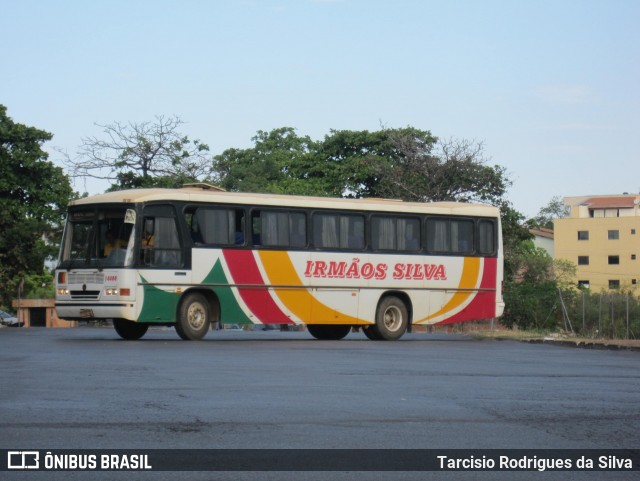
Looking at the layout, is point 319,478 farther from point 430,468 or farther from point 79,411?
point 79,411

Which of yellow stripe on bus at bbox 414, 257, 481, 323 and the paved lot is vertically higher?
yellow stripe on bus at bbox 414, 257, 481, 323

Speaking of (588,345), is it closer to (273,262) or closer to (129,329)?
(273,262)

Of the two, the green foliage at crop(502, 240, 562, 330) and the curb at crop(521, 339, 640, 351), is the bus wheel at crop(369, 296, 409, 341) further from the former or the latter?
the green foliage at crop(502, 240, 562, 330)

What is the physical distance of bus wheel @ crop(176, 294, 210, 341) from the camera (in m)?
26.6

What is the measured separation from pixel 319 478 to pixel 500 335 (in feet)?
84.7

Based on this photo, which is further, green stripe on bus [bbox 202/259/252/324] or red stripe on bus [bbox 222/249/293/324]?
red stripe on bus [bbox 222/249/293/324]

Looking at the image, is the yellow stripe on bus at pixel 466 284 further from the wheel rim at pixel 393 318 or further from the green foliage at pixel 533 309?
the green foliage at pixel 533 309

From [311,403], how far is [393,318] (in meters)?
18.5

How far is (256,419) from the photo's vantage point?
405 inches

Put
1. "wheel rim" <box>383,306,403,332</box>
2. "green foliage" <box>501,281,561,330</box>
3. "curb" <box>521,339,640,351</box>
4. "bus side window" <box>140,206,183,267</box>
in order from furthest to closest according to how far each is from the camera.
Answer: "green foliage" <box>501,281,561,330</box> → "wheel rim" <box>383,306,403,332</box> → "bus side window" <box>140,206,183,267</box> → "curb" <box>521,339,640,351</box>

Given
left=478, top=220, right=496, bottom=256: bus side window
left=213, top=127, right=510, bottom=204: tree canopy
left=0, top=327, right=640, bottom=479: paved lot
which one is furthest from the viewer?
left=213, top=127, right=510, bottom=204: tree canopy

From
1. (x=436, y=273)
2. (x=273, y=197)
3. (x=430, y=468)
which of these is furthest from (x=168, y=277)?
(x=430, y=468)

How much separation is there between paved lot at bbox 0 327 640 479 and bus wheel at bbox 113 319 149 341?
6.97 m

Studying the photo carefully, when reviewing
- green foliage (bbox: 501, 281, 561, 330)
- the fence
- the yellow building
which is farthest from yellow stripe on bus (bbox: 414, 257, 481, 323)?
the yellow building
